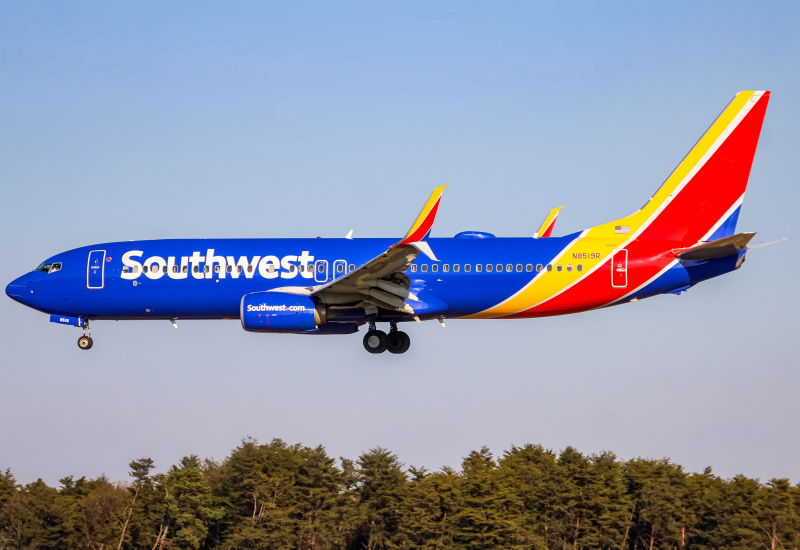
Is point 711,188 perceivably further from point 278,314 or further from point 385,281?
point 278,314

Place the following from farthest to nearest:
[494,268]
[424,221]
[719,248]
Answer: [494,268] → [719,248] → [424,221]

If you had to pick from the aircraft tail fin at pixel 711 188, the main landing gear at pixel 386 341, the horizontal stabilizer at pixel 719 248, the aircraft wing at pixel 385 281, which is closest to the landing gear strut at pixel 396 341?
the main landing gear at pixel 386 341

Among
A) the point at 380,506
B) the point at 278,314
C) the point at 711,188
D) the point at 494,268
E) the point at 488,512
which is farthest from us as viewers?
the point at 380,506

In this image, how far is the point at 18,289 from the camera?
4422 cm

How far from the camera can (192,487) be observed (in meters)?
86.7

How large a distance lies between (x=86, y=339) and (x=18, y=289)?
3807mm

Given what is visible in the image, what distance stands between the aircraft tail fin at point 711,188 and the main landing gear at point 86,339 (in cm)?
2211

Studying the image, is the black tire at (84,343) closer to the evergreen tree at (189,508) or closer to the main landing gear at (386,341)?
the main landing gear at (386,341)

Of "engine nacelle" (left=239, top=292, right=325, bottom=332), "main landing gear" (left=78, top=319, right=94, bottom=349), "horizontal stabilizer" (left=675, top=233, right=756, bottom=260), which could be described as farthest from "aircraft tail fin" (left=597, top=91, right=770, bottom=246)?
"main landing gear" (left=78, top=319, right=94, bottom=349)

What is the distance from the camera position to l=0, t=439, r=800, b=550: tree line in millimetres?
79938

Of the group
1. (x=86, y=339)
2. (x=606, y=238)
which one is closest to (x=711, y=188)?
(x=606, y=238)

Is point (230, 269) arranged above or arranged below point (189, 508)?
above

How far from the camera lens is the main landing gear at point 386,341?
41.7 metres

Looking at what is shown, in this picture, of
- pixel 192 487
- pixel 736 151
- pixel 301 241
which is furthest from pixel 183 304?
pixel 192 487
